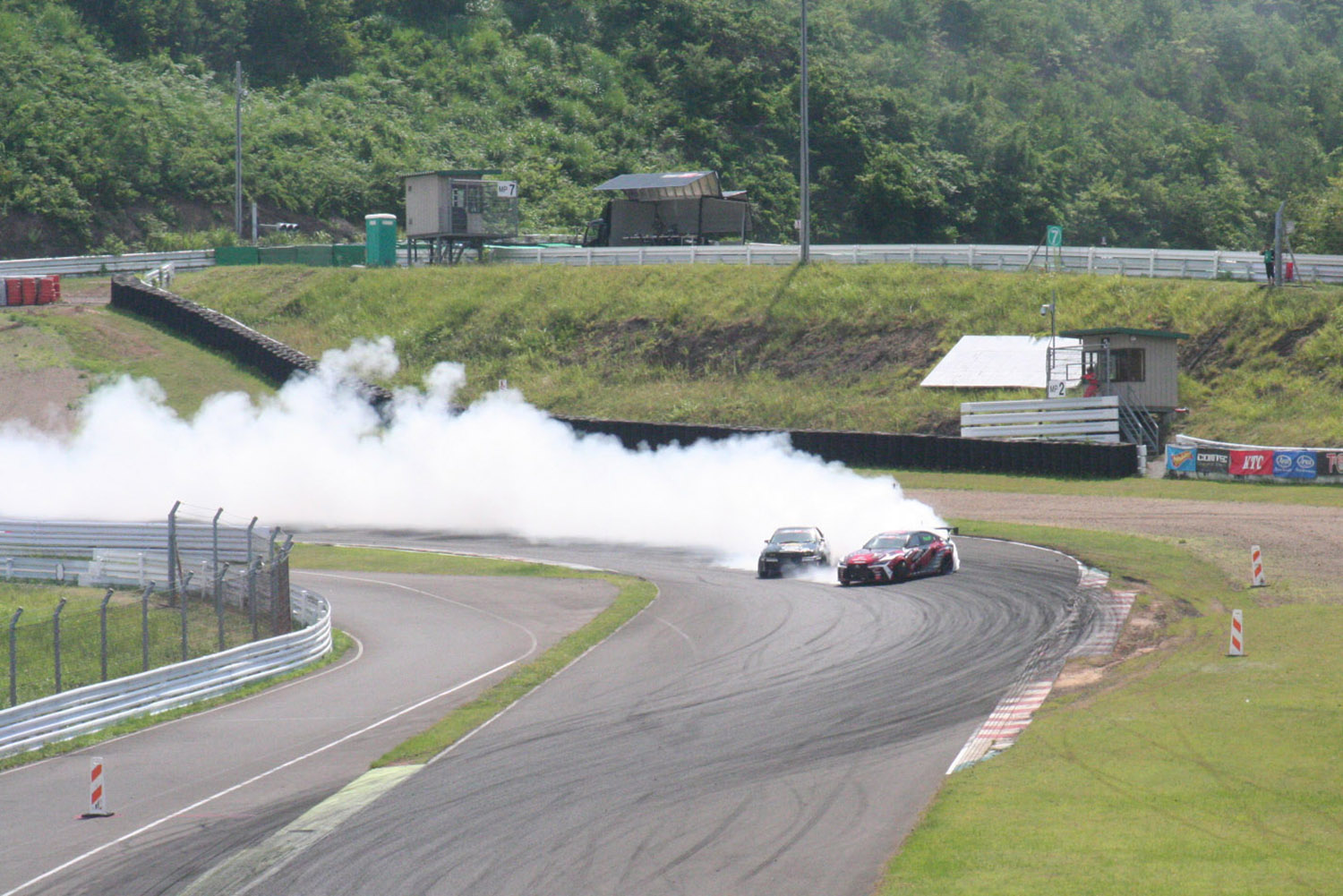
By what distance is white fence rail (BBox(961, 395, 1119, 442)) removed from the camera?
154 feet

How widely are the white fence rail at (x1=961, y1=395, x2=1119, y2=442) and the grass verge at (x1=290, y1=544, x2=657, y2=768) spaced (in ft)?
58.9

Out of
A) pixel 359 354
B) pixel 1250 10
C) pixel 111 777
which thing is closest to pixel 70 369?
pixel 359 354

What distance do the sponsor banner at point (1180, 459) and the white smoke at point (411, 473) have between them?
9334mm

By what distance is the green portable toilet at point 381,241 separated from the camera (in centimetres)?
7394

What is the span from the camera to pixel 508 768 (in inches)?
709

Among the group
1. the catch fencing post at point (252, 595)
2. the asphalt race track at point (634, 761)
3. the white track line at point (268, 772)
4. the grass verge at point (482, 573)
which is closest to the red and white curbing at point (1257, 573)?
the asphalt race track at point (634, 761)

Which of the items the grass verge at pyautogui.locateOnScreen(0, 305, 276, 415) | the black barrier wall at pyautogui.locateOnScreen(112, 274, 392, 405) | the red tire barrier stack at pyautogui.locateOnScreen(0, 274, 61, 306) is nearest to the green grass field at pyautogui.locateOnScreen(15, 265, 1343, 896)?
the grass verge at pyautogui.locateOnScreen(0, 305, 276, 415)

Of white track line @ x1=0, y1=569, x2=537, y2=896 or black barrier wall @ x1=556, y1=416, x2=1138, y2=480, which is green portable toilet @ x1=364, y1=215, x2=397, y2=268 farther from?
white track line @ x1=0, y1=569, x2=537, y2=896

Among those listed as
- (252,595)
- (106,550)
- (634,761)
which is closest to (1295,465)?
(634,761)

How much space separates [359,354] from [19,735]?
4490cm

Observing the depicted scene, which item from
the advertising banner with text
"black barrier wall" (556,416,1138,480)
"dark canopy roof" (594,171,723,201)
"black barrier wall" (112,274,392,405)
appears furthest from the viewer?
"dark canopy roof" (594,171,723,201)

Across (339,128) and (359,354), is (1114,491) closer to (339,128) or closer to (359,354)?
(359,354)

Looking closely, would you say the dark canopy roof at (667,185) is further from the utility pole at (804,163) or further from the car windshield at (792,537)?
the car windshield at (792,537)

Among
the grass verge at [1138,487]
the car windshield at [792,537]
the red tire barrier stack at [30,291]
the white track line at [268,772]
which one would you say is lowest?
the white track line at [268,772]
